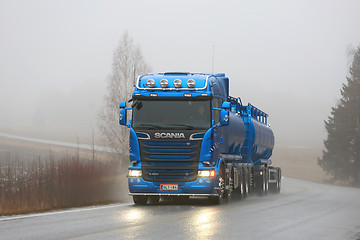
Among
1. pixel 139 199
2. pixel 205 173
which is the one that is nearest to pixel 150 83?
pixel 205 173

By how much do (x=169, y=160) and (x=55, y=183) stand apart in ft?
11.1

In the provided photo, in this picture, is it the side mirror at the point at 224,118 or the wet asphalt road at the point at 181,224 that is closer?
the wet asphalt road at the point at 181,224

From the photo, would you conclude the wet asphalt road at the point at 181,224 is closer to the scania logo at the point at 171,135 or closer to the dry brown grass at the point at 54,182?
the dry brown grass at the point at 54,182

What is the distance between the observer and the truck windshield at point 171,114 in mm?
18453

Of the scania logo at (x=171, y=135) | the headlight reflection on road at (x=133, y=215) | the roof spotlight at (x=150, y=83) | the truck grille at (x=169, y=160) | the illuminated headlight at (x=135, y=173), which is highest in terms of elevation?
the roof spotlight at (x=150, y=83)

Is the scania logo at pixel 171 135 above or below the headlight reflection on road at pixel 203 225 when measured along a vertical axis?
above

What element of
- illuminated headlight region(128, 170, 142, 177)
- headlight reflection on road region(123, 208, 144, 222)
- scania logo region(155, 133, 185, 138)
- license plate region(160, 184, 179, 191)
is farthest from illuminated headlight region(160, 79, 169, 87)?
headlight reflection on road region(123, 208, 144, 222)

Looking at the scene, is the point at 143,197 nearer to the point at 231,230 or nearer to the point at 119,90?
the point at 231,230

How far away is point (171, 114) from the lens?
60.8 feet

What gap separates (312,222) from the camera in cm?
1401

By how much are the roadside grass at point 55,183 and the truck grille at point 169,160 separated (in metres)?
2.55

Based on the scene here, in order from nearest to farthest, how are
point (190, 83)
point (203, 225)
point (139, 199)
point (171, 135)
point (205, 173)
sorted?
1. point (203, 225)
2. point (171, 135)
3. point (205, 173)
4. point (190, 83)
5. point (139, 199)

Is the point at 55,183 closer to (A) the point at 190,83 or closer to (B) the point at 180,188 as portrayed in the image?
(B) the point at 180,188

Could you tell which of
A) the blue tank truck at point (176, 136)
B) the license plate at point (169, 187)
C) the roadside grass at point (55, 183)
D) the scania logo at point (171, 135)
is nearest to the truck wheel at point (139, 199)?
the blue tank truck at point (176, 136)
